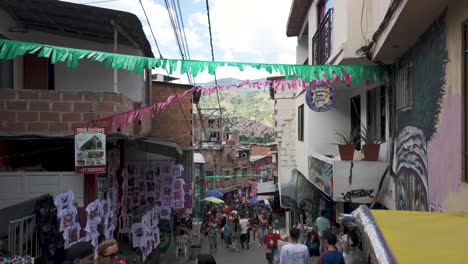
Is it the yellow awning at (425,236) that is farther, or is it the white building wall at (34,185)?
the white building wall at (34,185)

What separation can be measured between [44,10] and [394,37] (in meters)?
6.93

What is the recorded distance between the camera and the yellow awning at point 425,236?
270cm

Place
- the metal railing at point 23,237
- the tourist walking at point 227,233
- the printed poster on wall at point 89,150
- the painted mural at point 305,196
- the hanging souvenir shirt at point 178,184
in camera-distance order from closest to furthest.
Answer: the metal railing at point 23,237
the printed poster on wall at point 89,150
the hanging souvenir shirt at point 178,184
the painted mural at point 305,196
the tourist walking at point 227,233

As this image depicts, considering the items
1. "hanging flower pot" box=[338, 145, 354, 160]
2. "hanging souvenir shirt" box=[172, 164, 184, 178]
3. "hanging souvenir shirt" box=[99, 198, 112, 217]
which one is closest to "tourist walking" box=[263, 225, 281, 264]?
"hanging souvenir shirt" box=[172, 164, 184, 178]

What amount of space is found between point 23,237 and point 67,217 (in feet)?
4.45

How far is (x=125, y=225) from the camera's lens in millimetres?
11930

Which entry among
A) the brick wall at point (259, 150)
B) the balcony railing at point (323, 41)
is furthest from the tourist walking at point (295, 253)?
the brick wall at point (259, 150)

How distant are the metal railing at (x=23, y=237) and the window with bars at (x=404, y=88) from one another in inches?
242

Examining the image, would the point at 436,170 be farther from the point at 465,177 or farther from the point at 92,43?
the point at 92,43

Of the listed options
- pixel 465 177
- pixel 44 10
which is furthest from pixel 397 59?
pixel 44 10

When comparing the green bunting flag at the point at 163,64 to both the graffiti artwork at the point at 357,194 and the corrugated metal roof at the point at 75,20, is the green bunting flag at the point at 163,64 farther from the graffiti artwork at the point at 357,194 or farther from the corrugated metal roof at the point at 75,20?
the graffiti artwork at the point at 357,194

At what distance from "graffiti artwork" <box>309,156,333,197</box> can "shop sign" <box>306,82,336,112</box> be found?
4.03 ft

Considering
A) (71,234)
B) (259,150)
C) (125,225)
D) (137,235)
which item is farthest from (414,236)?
(259,150)

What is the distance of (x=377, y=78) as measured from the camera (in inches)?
332
